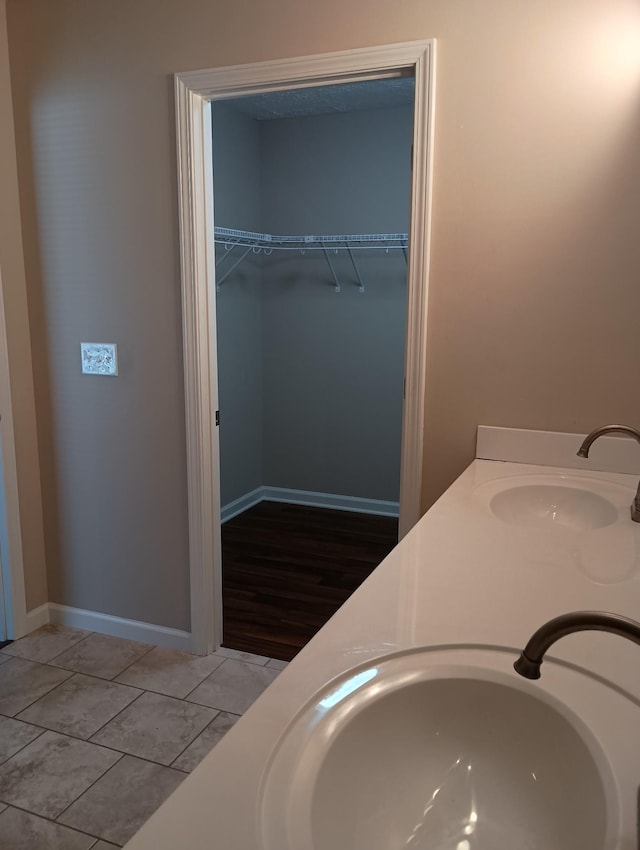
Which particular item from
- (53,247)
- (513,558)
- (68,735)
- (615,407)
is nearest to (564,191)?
(615,407)

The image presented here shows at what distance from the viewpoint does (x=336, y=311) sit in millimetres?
4395

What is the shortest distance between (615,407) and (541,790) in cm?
138

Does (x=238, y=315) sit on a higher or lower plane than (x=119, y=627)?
higher

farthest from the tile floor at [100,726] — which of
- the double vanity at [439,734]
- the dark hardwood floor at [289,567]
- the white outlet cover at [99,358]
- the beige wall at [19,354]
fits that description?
the double vanity at [439,734]

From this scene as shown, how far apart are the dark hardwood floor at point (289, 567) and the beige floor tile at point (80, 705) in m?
0.52

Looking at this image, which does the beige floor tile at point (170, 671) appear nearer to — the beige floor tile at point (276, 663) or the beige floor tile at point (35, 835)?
the beige floor tile at point (276, 663)

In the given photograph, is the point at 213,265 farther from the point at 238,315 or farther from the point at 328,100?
the point at 328,100

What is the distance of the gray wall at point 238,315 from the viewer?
412 centimetres

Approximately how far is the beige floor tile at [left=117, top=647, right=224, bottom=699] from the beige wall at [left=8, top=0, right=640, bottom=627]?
6.1 inches

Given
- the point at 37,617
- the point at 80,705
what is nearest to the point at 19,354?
the point at 37,617

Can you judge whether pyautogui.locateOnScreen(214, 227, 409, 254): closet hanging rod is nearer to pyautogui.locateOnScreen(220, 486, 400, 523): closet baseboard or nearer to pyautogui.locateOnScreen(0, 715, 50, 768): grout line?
pyautogui.locateOnScreen(220, 486, 400, 523): closet baseboard

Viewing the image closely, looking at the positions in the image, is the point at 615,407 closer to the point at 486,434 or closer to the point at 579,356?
the point at 579,356

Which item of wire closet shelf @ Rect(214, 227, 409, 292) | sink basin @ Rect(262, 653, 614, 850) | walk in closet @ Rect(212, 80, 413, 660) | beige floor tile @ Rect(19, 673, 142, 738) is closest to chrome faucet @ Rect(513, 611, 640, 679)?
sink basin @ Rect(262, 653, 614, 850)

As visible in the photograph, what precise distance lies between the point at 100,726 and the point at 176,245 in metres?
1.76
